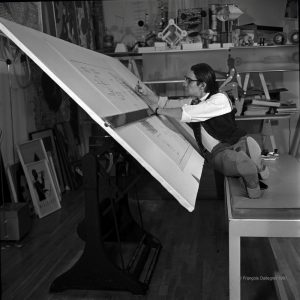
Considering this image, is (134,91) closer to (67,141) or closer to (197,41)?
(197,41)

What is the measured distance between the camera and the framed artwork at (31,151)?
3.13 metres

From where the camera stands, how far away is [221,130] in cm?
195

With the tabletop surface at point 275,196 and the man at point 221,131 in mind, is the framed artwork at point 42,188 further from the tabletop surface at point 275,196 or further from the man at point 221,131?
the tabletop surface at point 275,196

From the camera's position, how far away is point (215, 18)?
1.48 metres

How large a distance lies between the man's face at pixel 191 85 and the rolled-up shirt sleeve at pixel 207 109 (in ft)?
0.17

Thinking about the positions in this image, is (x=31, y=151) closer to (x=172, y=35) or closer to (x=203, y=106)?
(x=203, y=106)

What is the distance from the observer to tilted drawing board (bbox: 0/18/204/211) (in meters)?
1.35

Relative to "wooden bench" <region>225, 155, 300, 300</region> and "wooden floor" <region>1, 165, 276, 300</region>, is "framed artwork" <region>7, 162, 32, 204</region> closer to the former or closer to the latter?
"wooden floor" <region>1, 165, 276, 300</region>

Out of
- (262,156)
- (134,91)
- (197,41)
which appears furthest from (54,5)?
(262,156)


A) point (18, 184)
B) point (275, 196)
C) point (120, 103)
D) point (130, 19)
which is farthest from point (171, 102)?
point (18, 184)

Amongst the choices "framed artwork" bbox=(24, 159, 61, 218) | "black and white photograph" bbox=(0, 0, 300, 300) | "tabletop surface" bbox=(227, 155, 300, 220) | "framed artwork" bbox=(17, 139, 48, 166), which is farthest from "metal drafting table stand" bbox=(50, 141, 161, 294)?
"framed artwork" bbox=(17, 139, 48, 166)

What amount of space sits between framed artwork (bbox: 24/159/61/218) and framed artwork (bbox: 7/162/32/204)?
36mm

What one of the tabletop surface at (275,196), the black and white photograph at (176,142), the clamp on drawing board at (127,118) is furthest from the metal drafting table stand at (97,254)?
the tabletop surface at (275,196)

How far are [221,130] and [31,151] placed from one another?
5.92ft
